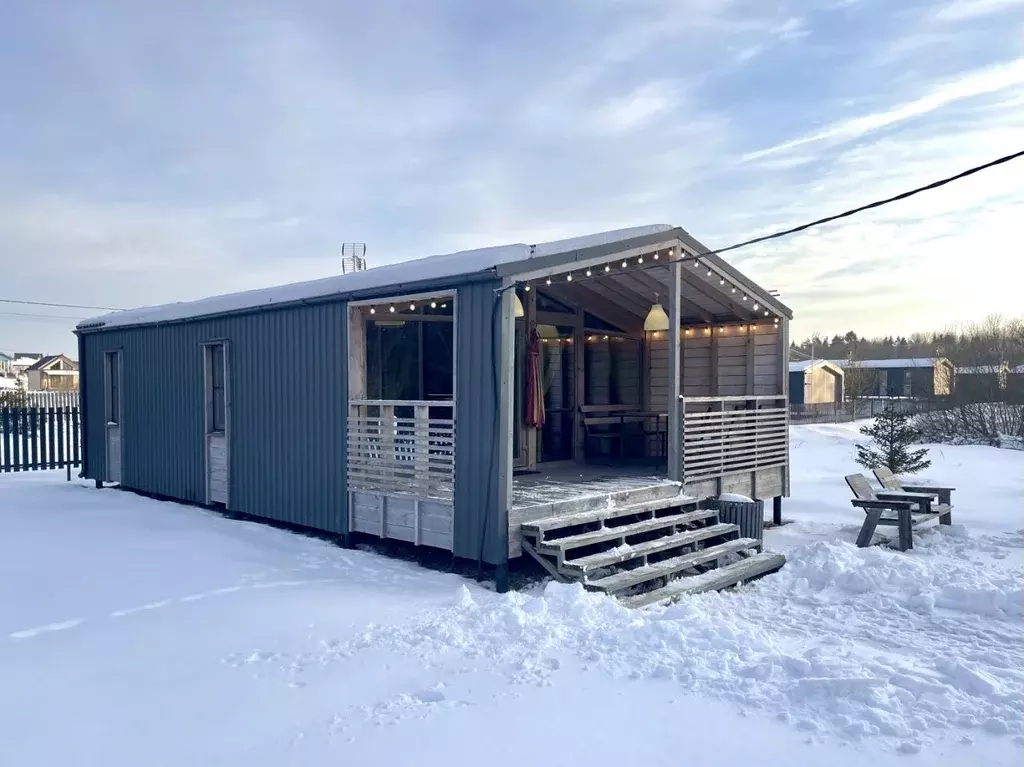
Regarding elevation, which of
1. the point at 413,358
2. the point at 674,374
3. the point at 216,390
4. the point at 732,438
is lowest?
the point at 732,438

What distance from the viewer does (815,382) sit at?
39.0 meters

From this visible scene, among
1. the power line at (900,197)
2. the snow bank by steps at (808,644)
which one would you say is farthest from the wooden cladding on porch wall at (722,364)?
the power line at (900,197)

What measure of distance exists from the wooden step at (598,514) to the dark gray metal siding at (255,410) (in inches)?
95.2

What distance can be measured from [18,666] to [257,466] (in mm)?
4644

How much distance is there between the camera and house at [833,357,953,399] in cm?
3500

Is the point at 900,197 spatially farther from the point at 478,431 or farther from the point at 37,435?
the point at 37,435

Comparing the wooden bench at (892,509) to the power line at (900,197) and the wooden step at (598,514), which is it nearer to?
the wooden step at (598,514)

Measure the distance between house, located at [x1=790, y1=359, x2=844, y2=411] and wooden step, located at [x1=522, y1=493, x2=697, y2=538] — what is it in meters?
29.9

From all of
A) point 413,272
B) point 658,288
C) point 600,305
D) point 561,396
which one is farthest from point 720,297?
point 413,272

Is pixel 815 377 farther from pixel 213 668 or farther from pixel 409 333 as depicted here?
pixel 213 668

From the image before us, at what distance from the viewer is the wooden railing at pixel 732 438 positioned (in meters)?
7.76

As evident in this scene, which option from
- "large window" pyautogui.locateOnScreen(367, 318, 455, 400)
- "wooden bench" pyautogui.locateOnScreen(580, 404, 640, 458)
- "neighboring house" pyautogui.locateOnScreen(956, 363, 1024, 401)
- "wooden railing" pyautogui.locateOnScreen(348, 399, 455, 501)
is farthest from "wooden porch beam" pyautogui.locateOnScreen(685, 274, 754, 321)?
"neighboring house" pyautogui.locateOnScreen(956, 363, 1024, 401)

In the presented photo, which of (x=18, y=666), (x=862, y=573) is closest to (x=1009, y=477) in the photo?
(x=862, y=573)

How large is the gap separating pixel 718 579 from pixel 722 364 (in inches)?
188
